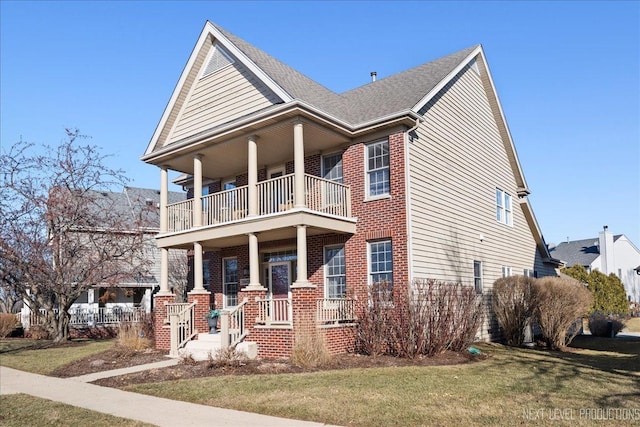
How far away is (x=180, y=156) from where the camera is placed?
1816 cm

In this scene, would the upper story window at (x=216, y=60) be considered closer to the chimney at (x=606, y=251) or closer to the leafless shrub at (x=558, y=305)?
the leafless shrub at (x=558, y=305)

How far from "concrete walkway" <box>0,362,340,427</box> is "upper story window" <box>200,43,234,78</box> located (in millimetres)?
10508

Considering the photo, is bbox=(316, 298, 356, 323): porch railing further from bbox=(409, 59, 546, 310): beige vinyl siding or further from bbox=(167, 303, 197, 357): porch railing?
bbox=(167, 303, 197, 357): porch railing

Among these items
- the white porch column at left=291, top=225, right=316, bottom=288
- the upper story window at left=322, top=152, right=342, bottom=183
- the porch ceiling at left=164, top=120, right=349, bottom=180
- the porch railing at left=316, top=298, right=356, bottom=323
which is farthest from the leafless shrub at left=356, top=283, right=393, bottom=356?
the porch ceiling at left=164, top=120, right=349, bottom=180

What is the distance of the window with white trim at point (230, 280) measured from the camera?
19.7m

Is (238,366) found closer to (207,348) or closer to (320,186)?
(207,348)

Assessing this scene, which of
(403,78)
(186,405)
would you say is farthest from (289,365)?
(403,78)

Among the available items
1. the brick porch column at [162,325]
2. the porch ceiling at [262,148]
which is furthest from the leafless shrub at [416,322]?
the brick porch column at [162,325]

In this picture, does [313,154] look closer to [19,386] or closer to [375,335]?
[375,335]

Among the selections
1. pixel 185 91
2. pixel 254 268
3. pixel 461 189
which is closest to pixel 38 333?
pixel 185 91

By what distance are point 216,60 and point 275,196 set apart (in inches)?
214

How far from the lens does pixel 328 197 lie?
15.9m

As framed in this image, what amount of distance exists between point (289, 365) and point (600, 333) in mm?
15961

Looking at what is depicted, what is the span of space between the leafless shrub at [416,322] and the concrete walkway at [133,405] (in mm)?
5842
